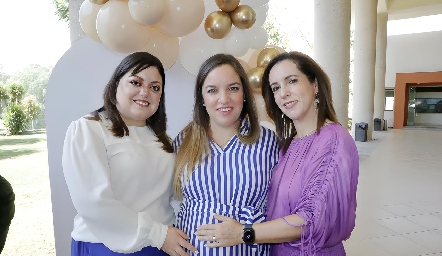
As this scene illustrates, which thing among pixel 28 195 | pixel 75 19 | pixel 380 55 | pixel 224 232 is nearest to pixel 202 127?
pixel 224 232

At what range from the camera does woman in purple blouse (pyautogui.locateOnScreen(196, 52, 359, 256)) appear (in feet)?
4.25

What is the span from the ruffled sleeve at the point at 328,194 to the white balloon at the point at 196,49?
101 cm

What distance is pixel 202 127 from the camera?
1553mm

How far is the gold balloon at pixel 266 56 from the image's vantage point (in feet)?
6.96

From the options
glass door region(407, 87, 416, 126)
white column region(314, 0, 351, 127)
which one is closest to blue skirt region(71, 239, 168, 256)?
white column region(314, 0, 351, 127)

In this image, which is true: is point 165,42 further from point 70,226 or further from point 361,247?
point 361,247

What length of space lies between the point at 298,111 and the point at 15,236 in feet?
11.2

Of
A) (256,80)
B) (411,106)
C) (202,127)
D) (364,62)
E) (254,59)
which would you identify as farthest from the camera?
(411,106)

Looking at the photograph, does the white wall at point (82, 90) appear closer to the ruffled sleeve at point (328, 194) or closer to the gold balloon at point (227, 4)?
the gold balloon at point (227, 4)

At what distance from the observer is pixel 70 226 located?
7.48ft

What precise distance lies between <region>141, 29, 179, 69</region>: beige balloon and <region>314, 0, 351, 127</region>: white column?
3.99 metres

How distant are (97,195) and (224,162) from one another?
517 millimetres

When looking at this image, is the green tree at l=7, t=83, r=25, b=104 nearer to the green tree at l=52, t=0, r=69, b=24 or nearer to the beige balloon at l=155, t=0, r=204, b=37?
the green tree at l=52, t=0, r=69, b=24

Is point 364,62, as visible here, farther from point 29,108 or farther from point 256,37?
point 29,108
